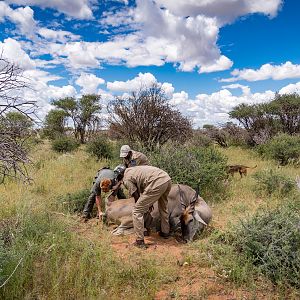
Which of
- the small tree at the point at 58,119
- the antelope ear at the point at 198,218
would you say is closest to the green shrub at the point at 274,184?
the antelope ear at the point at 198,218

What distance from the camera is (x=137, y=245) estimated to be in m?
5.67

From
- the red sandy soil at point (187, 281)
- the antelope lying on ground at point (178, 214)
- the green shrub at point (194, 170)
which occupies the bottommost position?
the red sandy soil at point (187, 281)

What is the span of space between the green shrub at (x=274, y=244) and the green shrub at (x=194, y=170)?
315 centimetres

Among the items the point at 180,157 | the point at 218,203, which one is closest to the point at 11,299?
the point at 218,203

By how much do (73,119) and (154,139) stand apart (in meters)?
13.4

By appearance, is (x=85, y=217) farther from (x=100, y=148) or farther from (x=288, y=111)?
(x=288, y=111)

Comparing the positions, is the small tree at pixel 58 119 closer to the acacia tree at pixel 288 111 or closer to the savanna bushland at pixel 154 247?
the acacia tree at pixel 288 111

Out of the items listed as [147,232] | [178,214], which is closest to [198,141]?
[178,214]

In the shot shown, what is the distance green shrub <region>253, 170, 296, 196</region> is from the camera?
28.8 ft

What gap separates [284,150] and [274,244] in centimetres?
982

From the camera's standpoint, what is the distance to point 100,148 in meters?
14.1

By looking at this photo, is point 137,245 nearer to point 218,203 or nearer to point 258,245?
point 258,245

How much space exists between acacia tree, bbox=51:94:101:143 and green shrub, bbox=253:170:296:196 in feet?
52.1

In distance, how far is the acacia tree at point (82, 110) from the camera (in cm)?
2423
